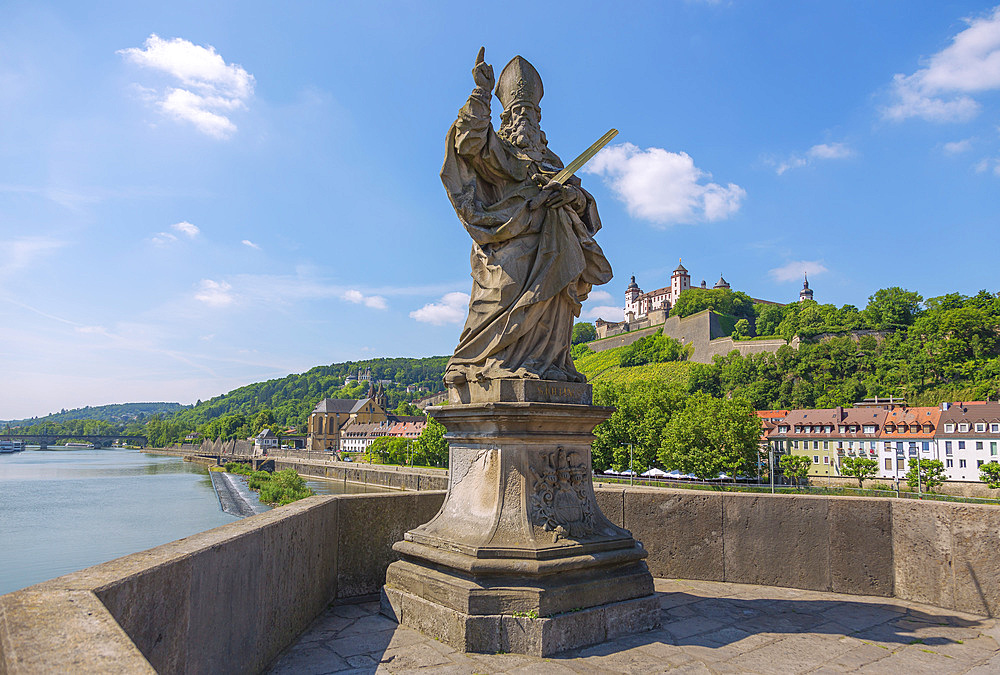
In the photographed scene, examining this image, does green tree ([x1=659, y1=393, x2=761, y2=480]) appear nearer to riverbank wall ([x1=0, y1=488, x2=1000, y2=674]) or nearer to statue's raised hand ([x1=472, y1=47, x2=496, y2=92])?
riverbank wall ([x1=0, y1=488, x2=1000, y2=674])

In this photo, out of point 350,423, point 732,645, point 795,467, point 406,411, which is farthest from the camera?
point 406,411

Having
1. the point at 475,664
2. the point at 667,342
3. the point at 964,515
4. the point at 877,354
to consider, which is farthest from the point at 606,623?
the point at 667,342

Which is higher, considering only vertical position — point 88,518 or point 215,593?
point 215,593

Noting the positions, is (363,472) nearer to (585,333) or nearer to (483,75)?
(483,75)

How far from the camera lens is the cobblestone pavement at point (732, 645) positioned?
11.6ft

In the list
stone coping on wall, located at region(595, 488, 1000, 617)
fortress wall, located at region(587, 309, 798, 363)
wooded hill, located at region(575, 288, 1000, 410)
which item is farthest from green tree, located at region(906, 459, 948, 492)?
stone coping on wall, located at region(595, 488, 1000, 617)

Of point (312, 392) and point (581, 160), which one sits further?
point (312, 392)

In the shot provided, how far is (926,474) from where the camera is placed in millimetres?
48719

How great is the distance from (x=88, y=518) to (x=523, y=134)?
4201 cm

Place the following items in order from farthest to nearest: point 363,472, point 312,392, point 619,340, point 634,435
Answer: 1. point 312,392
2. point 619,340
3. point 363,472
4. point 634,435

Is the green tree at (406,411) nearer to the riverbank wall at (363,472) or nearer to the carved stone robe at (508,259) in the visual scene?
the riverbank wall at (363,472)

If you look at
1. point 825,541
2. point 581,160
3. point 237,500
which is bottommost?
point 237,500

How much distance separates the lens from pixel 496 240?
15.0 feet

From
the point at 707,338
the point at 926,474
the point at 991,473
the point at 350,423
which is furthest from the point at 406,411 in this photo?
the point at 991,473
